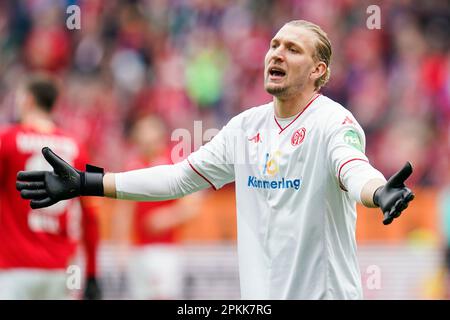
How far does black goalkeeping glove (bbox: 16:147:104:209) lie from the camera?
5.48 meters

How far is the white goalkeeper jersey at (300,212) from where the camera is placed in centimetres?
539

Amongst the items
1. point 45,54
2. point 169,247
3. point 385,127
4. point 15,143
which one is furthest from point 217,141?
point 45,54

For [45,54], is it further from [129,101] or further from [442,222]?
[442,222]

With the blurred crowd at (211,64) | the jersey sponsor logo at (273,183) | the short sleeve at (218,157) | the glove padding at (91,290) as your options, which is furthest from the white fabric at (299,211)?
the blurred crowd at (211,64)

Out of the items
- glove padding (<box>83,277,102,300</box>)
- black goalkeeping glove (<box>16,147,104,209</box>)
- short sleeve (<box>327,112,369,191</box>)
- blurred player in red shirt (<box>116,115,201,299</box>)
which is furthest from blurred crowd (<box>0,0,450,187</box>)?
black goalkeeping glove (<box>16,147,104,209</box>)

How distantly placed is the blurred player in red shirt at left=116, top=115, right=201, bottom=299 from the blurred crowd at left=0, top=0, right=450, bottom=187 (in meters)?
1.94

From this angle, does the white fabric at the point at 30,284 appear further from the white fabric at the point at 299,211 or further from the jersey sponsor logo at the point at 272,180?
the jersey sponsor logo at the point at 272,180

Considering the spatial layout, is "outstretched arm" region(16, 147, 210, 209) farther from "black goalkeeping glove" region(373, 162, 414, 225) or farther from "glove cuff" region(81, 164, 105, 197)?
"black goalkeeping glove" region(373, 162, 414, 225)

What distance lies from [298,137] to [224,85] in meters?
10.0

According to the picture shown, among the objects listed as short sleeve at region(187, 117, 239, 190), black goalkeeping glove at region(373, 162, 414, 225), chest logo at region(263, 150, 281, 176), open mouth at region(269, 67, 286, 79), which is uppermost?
open mouth at region(269, 67, 286, 79)

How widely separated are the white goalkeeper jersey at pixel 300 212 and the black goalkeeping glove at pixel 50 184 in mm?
871

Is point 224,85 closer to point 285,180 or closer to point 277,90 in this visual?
point 277,90

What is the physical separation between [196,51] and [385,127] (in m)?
3.22

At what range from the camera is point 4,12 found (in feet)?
56.0
